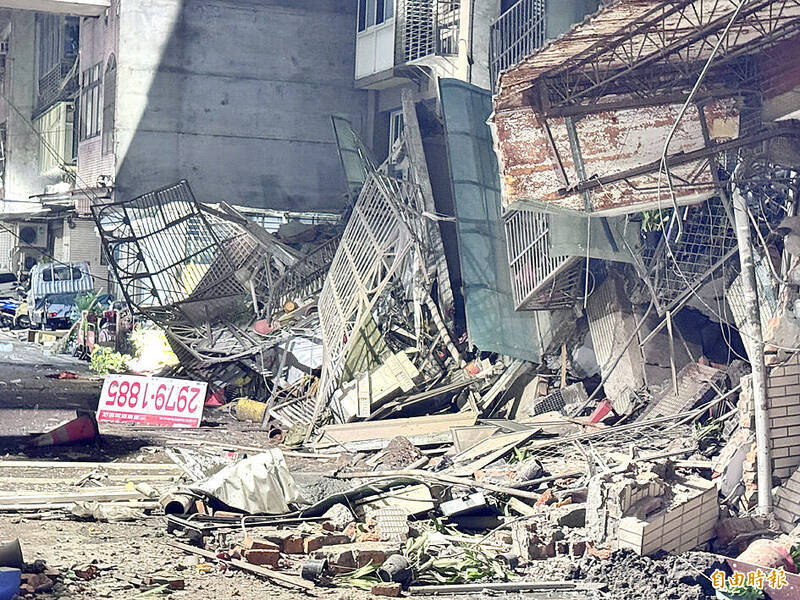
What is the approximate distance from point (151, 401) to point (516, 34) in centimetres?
912

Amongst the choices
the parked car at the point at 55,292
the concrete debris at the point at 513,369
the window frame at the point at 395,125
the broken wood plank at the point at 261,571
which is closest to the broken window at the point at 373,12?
the window frame at the point at 395,125

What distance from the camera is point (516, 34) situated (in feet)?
59.5

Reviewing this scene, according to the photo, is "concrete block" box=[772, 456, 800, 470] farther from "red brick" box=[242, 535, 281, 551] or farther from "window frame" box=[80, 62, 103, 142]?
"window frame" box=[80, 62, 103, 142]

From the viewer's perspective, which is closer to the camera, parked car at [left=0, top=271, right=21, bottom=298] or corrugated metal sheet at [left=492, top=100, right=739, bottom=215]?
corrugated metal sheet at [left=492, top=100, right=739, bottom=215]

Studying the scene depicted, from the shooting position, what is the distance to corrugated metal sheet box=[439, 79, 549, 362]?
15039mm

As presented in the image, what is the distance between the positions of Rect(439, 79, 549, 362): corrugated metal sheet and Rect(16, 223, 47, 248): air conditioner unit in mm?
24073

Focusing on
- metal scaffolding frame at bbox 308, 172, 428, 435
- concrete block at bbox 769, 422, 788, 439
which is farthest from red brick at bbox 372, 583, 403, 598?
metal scaffolding frame at bbox 308, 172, 428, 435

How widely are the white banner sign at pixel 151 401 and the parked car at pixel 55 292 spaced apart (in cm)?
1423

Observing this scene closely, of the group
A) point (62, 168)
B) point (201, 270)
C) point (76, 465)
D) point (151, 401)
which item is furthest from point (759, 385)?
point (62, 168)

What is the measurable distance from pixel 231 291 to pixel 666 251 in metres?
9.75

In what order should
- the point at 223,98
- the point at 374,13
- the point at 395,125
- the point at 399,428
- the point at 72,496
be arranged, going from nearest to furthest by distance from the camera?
the point at 72,496
the point at 399,428
the point at 374,13
the point at 395,125
the point at 223,98

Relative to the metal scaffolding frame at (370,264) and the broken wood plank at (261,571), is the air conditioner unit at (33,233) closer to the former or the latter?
the metal scaffolding frame at (370,264)

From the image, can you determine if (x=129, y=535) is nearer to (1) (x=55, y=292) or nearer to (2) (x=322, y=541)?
(2) (x=322, y=541)

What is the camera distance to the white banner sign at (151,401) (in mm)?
13844
